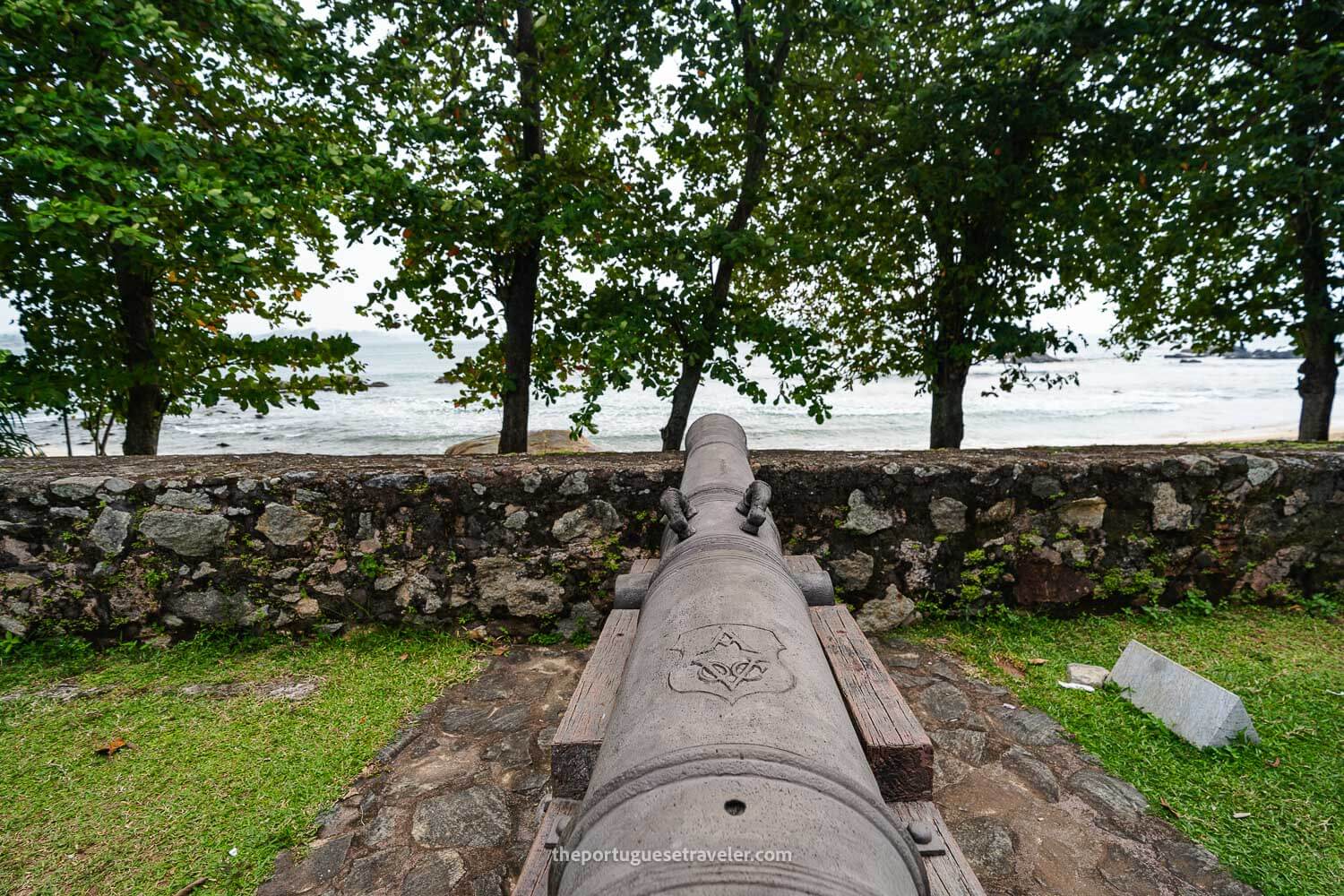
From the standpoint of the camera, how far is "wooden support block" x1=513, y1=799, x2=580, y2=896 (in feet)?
6.50

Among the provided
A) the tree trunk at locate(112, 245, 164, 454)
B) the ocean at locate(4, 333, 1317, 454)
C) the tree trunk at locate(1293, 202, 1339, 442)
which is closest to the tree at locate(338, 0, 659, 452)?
the tree trunk at locate(112, 245, 164, 454)

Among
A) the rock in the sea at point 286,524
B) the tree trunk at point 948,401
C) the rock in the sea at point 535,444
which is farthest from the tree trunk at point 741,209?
the rock in the sea at point 535,444

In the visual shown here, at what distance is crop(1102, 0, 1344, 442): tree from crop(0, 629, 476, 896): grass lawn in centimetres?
769

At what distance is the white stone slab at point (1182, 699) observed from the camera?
3260 mm

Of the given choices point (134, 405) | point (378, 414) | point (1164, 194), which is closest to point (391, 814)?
point (134, 405)

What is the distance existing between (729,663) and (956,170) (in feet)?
24.4

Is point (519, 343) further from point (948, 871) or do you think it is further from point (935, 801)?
point (948, 871)

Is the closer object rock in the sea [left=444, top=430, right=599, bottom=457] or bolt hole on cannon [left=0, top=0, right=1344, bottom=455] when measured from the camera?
bolt hole on cannon [left=0, top=0, right=1344, bottom=455]

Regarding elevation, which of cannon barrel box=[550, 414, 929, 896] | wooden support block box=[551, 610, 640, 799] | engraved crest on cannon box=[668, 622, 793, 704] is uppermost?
engraved crest on cannon box=[668, 622, 793, 704]

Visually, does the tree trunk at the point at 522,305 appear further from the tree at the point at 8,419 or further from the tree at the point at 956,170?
the tree at the point at 8,419

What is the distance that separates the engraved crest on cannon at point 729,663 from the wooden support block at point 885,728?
82cm

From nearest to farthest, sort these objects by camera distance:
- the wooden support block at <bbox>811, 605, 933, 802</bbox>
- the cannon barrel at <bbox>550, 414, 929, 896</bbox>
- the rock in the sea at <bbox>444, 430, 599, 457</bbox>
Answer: the cannon barrel at <bbox>550, 414, 929, 896</bbox> → the wooden support block at <bbox>811, 605, 933, 802</bbox> → the rock in the sea at <bbox>444, 430, 599, 457</bbox>

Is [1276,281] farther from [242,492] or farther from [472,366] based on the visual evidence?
[242,492]

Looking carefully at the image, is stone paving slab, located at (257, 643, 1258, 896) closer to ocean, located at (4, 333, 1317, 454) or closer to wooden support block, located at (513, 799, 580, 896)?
wooden support block, located at (513, 799, 580, 896)
